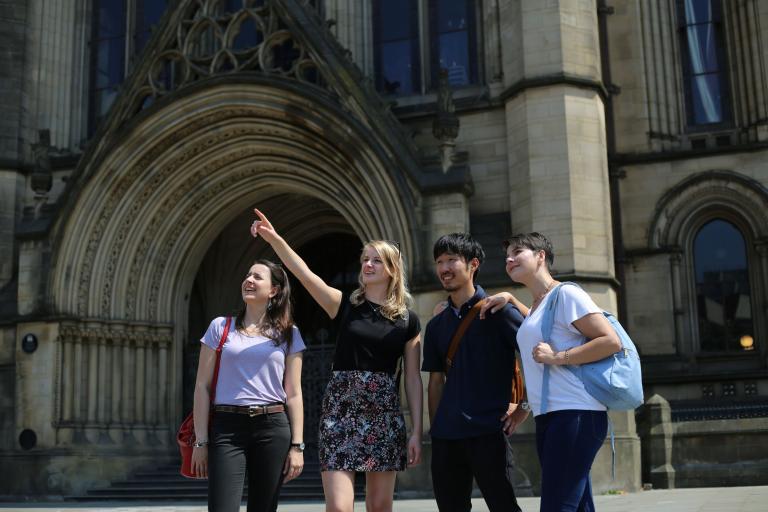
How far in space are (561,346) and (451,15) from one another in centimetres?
1352

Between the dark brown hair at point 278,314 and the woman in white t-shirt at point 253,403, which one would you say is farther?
the dark brown hair at point 278,314

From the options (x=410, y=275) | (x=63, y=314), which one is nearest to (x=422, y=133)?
(x=410, y=275)

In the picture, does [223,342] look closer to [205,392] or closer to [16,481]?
[205,392]

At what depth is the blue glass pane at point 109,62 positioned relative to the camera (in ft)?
64.6

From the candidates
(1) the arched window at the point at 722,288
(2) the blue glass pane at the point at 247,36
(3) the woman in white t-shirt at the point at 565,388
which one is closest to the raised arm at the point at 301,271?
(3) the woman in white t-shirt at the point at 565,388

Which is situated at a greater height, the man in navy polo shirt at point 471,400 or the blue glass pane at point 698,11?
the blue glass pane at point 698,11

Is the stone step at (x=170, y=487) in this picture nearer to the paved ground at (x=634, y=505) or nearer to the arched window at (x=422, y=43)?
the paved ground at (x=634, y=505)

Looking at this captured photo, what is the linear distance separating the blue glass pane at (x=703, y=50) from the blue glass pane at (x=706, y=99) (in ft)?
0.55

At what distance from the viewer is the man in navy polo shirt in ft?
15.7

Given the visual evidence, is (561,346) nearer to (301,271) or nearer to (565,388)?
(565,388)

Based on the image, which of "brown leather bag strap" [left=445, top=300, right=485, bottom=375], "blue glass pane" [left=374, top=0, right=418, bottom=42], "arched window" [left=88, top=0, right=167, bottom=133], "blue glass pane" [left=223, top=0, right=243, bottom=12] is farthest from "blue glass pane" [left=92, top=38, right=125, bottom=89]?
"brown leather bag strap" [left=445, top=300, right=485, bottom=375]

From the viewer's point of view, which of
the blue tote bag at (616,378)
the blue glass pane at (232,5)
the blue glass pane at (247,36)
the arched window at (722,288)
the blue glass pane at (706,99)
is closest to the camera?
the blue tote bag at (616,378)

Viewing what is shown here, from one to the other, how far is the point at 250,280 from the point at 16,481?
42.7ft

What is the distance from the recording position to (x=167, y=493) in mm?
15906
